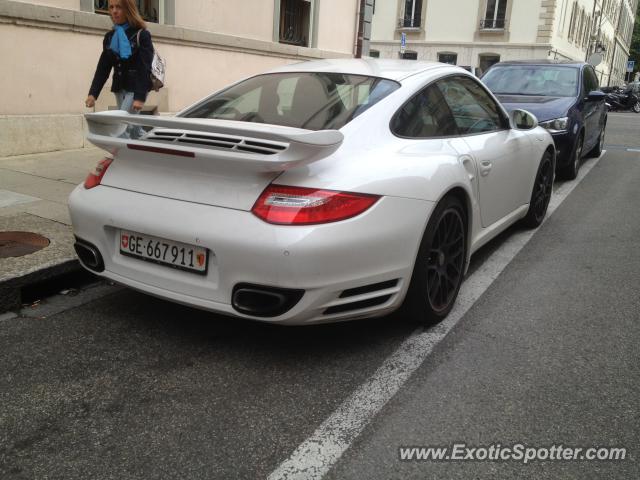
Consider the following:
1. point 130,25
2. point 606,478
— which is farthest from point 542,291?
point 130,25

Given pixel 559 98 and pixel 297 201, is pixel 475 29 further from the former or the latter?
pixel 297 201

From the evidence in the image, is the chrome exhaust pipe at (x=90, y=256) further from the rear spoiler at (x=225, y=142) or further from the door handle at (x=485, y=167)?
the door handle at (x=485, y=167)

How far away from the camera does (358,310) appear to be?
9.32ft

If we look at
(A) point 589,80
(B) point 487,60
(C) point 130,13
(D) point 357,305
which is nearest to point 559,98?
(A) point 589,80

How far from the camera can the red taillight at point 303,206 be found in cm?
258

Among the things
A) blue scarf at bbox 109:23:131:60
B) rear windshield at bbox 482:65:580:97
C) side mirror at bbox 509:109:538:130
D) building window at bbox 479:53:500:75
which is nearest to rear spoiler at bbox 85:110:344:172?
side mirror at bbox 509:109:538:130

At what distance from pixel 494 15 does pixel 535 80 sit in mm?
30963

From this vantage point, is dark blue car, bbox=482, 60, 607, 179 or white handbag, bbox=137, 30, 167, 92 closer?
white handbag, bbox=137, 30, 167, 92

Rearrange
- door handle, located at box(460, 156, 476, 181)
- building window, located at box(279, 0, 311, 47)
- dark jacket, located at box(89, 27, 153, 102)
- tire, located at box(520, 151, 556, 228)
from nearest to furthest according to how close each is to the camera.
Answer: door handle, located at box(460, 156, 476, 181), tire, located at box(520, 151, 556, 228), dark jacket, located at box(89, 27, 153, 102), building window, located at box(279, 0, 311, 47)

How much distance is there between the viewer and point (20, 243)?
13.9 ft

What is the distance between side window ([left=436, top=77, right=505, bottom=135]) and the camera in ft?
12.4

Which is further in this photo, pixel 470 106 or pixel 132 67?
pixel 132 67

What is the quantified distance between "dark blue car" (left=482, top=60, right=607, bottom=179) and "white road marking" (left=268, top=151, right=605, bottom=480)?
4060 mm

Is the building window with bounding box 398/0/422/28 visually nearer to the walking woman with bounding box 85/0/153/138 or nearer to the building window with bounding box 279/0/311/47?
the building window with bounding box 279/0/311/47
